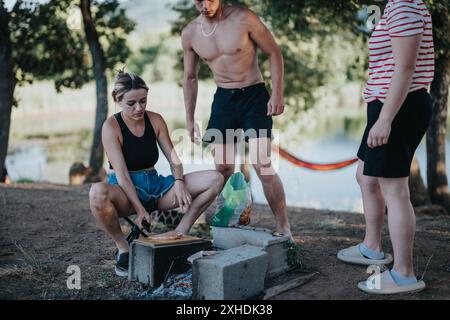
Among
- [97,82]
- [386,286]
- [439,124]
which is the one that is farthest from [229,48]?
[97,82]

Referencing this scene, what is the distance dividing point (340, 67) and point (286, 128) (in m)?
1.81

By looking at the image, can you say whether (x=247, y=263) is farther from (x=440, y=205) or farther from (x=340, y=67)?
(x=340, y=67)

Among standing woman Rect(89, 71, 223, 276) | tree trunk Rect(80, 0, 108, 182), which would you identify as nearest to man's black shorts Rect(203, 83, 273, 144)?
standing woman Rect(89, 71, 223, 276)

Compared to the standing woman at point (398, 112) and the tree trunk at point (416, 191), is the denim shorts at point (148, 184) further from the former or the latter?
the tree trunk at point (416, 191)

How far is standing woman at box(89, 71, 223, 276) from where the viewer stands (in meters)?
3.36

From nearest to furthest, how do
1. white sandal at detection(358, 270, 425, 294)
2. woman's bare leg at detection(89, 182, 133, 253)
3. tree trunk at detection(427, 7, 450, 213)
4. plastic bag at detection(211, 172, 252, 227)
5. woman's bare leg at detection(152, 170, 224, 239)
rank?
white sandal at detection(358, 270, 425, 294) → woman's bare leg at detection(89, 182, 133, 253) → woman's bare leg at detection(152, 170, 224, 239) → plastic bag at detection(211, 172, 252, 227) → tree trunk at detection(427, 7, 450, 213)

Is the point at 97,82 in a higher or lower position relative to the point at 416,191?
higher

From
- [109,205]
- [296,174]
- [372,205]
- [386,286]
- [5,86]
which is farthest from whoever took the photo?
[296,174]

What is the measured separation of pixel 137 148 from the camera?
11.6 ft

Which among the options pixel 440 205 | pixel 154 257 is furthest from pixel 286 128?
pixel 154 257

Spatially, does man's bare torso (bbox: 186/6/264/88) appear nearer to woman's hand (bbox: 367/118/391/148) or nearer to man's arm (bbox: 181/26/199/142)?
man's arm (bbox: 181/26/199/142)

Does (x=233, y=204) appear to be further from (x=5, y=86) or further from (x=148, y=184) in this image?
(x=5, y=86)

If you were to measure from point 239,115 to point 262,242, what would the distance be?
1.01m

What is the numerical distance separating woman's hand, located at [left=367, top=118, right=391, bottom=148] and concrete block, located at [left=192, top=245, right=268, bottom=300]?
0.89 metres
